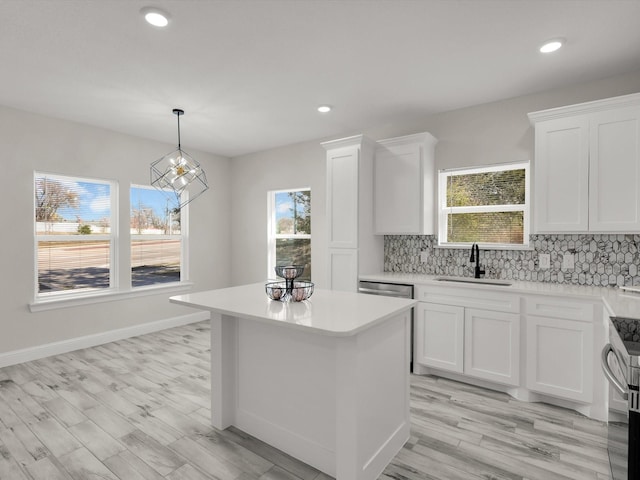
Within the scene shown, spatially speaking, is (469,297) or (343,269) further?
(343,269)

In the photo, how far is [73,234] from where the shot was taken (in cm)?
419

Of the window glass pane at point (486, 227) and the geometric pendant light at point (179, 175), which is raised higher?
the geometric pendant light at point (179, 175)

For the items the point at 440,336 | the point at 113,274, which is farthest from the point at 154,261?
the point at 440,336

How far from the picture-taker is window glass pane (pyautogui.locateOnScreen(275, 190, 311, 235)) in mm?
5102

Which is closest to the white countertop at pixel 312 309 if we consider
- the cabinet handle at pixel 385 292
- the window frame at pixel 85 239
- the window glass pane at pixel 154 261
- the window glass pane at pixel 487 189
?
the cabinet handle at pixel 385 292

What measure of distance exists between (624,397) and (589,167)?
1.95m

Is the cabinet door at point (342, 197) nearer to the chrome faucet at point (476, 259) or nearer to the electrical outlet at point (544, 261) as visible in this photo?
the chrome faucet at point (476, 259)

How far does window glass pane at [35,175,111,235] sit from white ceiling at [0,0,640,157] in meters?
0.79

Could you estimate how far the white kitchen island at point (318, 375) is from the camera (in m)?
1.78

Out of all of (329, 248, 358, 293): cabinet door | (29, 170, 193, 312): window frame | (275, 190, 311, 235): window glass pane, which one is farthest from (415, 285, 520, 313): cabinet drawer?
(29, 170, 193, 312): window frame

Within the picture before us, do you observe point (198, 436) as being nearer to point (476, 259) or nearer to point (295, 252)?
point (476, 259)

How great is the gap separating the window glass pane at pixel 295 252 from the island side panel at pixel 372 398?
9.57 feet

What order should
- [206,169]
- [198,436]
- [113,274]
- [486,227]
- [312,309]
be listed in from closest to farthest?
[312,309]
[198,436]
[486,227]
[113,274]
[206,169]

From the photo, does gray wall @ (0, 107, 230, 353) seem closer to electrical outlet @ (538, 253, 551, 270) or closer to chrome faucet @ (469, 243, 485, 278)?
chrome faucet @ (469, 243, 485, 278)
